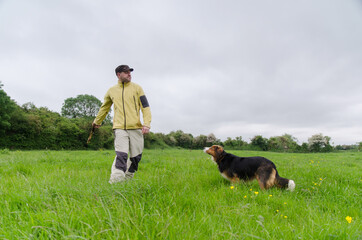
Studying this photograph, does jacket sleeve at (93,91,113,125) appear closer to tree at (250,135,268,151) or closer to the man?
the man

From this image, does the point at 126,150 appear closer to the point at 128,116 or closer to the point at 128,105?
the point at 128,116

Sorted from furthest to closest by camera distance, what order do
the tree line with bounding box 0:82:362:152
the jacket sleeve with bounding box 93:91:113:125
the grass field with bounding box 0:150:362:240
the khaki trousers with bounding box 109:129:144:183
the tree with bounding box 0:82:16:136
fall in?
1. the tree line with bounding box 0:82:362:152
2. the tree with bounding box 0:82:16:136
3. the jacket sleeve with bounding box 93:91:113:125
4. the khaki trousers with bounding box 109:129:144:183
5. the grass field with bounding box 0:150:362:240

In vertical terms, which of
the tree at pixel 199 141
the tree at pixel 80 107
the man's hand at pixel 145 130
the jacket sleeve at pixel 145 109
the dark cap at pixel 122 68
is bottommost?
the tree at pixel 199 141

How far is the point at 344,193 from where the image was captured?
3.19 meters

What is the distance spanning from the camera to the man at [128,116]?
3.80 metres

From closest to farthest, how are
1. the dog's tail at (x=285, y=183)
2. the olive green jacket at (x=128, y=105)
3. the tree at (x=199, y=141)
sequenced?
the dog's tail at (x=285, y=183) < the olive green jacket at (x=128, y=105) < the tree at (x=199, y=141)

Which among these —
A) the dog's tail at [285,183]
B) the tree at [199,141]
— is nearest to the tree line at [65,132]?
the tree at [199,141]

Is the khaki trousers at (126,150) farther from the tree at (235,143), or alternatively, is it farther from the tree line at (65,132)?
the tree at (235,143)

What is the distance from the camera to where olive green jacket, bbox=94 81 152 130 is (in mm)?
3832

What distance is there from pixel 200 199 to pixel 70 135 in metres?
32.6

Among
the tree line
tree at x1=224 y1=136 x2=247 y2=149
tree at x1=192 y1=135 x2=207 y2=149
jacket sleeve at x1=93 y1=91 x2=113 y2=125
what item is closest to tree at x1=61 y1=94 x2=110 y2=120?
the tree line

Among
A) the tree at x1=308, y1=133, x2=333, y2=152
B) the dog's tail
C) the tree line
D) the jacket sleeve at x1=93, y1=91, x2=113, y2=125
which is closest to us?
the dog's tail

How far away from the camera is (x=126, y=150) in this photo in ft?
12.3

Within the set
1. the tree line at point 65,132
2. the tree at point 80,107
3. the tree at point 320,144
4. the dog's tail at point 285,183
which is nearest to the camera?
the dog's tail at point 285,183
